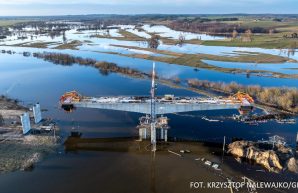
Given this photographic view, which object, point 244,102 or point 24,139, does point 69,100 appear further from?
point 244,102

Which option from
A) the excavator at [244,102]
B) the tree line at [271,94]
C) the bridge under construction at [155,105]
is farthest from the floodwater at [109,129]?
the tree line at [271,94]

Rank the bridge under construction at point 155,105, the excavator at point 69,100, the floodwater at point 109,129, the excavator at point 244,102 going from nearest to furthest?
the floodwater at point 109,129, the bridge under construction at point 155,105, the excavator at point 244,102, the excavator at point 69,100

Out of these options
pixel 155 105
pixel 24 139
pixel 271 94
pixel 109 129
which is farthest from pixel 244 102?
pixel 24 139

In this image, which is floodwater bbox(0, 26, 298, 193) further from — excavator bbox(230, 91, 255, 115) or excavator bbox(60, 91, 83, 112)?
excavator bbox(60, 91, 83, 112)

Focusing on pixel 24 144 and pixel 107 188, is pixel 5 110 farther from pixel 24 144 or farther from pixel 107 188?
pixel 107 188

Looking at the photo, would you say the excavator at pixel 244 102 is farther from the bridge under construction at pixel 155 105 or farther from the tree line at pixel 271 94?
the tree line at pixel 271 94

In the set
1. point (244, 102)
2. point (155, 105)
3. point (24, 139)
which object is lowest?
point (24, 139)

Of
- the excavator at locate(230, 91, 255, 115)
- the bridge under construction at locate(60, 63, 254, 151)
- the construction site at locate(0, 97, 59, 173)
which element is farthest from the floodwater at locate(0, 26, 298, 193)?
the excavator at locate(230, 91, 255, 115)

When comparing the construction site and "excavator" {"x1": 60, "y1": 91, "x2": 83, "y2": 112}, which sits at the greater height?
"excavator" {"x1": 60, "y1": 91, "x2": 83, "y2": 112}
